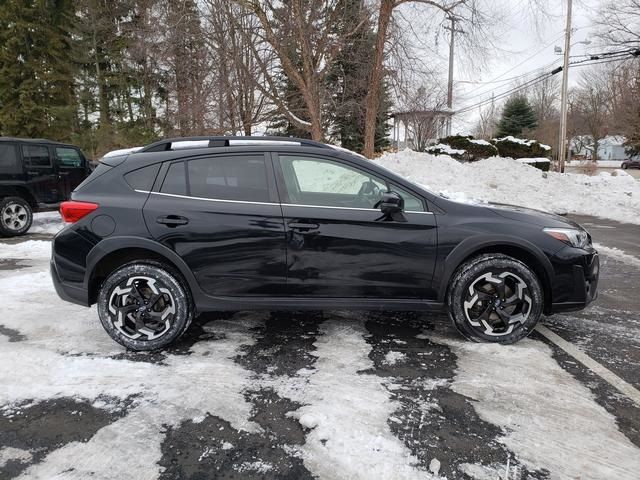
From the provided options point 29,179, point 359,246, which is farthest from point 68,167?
point 359,246

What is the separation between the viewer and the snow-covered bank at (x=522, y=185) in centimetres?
1268

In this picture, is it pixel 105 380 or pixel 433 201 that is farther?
pixel 433 201

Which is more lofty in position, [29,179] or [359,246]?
[29,179]

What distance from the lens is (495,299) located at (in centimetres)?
348

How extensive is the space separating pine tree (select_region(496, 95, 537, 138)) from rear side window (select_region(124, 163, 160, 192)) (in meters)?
39.1

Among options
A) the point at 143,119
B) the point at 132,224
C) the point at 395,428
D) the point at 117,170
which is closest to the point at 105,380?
the point at 132,224

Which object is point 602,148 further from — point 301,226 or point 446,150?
point 301,226

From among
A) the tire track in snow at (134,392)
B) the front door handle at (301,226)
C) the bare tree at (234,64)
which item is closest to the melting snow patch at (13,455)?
the tire track in snow at (134,392)

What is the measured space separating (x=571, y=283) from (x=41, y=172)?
9885mm

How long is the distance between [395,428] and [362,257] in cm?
132

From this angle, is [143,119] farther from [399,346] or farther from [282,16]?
[399,346]

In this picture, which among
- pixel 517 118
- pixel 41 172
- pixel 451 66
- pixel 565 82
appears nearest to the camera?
pixel 41 172

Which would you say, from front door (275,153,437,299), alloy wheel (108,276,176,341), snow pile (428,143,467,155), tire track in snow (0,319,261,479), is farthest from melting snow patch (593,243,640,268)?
snow pile (428,143,467,155)

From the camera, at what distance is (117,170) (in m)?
3.55
